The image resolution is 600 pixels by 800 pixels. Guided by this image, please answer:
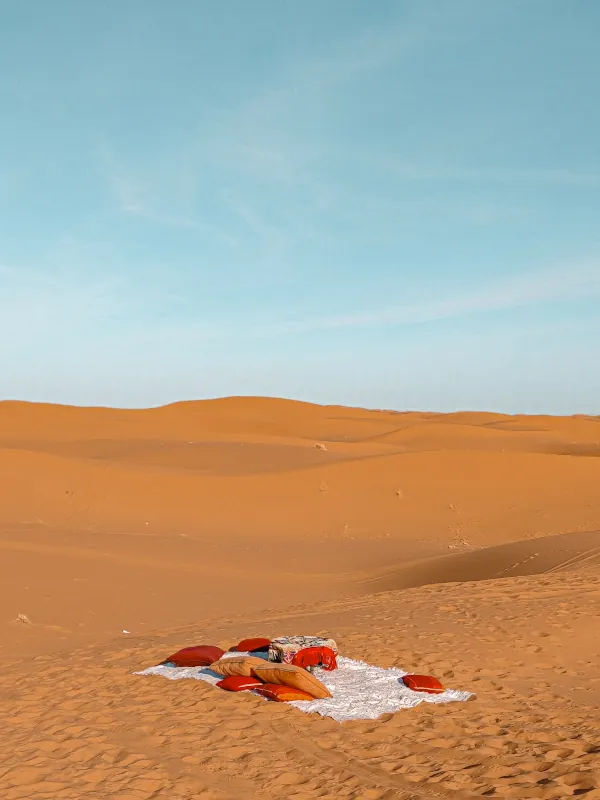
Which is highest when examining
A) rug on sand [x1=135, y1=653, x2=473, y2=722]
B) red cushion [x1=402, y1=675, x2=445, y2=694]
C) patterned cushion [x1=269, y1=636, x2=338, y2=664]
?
patterned cushion [x1=269, y1=636, x2=338, y2=664]

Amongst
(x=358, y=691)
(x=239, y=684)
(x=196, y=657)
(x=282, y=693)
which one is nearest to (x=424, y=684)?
(x=358, y=691)

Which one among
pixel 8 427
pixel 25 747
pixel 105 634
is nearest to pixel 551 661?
pixel 25 747

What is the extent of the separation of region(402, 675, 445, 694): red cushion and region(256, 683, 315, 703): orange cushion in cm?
91

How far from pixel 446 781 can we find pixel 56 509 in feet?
56.5

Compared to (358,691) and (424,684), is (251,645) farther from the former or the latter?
(424,684)

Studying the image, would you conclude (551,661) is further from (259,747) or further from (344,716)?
(259,747)

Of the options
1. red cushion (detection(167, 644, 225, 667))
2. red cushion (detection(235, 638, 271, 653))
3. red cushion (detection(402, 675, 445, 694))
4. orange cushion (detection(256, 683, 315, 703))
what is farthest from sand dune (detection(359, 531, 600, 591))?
orange cushion (detection(256, 683, 315, 703))

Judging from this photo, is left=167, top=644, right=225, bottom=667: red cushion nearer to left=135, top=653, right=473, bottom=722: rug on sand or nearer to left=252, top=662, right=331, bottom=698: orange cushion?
left=135, top=653, right=473, bottom=722: rug on sand

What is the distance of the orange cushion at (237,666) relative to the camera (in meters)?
7.66

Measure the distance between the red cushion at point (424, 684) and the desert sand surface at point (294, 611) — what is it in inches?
11.7

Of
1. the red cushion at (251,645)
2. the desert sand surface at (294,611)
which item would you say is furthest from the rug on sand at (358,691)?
the red cushion at (251,645)

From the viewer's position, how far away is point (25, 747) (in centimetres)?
619

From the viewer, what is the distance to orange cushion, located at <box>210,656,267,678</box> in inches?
302

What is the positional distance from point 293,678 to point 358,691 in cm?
61
